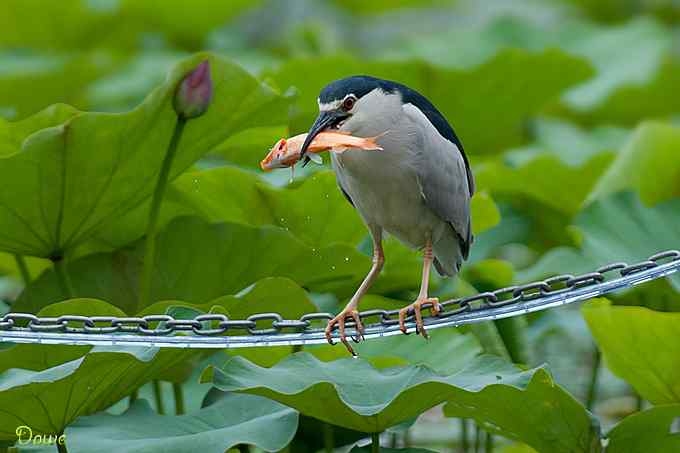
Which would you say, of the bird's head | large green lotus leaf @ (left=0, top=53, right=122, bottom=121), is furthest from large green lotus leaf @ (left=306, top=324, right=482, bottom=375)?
large green lotus leaf @ (left=0, top=53, right=122, bottom=121)

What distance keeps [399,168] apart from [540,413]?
45 cm

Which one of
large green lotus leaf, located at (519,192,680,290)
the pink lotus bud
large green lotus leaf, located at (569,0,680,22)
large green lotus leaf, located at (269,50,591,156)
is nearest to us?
the pink lotus bud

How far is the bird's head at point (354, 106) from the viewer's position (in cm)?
203

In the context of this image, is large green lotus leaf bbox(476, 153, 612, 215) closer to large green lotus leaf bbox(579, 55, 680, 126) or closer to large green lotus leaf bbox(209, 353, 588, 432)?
large green lotus leaf bbox(209, 353, 588, 432)

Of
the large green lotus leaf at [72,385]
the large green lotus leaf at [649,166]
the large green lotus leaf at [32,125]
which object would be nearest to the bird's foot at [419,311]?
the large green lotus leaf at [72,385]

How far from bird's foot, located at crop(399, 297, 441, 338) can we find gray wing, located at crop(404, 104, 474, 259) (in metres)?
0.16

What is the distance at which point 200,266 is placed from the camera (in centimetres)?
246

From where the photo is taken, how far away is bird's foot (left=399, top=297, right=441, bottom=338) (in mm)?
2102

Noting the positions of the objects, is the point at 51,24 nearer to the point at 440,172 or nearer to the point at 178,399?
the point at 178,399

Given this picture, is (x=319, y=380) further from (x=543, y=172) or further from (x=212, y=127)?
(x=543, y=172)

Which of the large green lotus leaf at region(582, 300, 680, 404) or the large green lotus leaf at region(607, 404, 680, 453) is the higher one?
the large green lotus leaf at region(582, 300, 680, 404)

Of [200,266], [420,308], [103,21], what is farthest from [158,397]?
[103,21]

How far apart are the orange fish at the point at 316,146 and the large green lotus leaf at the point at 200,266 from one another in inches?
15.4

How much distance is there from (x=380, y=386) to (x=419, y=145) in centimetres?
39
